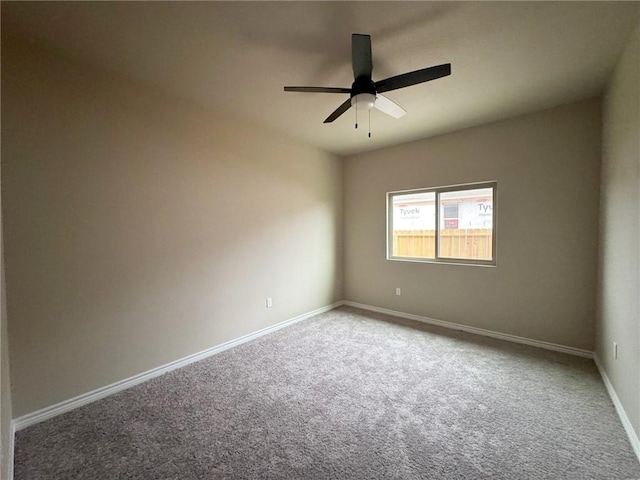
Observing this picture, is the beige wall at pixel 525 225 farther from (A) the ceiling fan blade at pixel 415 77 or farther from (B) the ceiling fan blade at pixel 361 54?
(B) the ceiling fan blade at pixel 361 54

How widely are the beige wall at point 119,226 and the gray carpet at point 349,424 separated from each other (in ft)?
1.47

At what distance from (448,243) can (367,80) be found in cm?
266

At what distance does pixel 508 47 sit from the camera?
1915 millimetres

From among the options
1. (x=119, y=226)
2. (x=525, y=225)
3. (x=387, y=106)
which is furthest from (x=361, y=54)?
(x=525, y=225)

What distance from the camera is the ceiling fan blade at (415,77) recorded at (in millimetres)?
1603

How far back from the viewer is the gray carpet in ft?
4.88

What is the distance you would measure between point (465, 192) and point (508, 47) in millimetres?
1923

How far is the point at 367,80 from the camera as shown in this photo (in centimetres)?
190

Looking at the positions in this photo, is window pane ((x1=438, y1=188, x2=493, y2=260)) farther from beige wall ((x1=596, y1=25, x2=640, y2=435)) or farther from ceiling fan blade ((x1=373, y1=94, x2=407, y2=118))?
ceiling fan blade ((x1=373, y1=94, x2=407, y2=118))

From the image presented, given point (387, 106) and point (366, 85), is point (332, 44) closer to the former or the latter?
point (366, 85)

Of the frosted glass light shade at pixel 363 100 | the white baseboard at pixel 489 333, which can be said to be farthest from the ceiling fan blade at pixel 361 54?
the white baseboard at pixel 489 333

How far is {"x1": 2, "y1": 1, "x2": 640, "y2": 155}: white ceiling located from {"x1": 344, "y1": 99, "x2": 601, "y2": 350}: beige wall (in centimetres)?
46

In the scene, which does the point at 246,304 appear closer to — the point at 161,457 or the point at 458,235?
the point at 161,457

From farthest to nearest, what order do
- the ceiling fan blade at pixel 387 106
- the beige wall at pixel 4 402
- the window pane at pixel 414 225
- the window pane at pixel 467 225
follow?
the window pane at pixel 414 225 → the window pane at pixel 467 225 → the ceiling fan blade at pixel 387 106 → the beige wall at pixel 4 402
